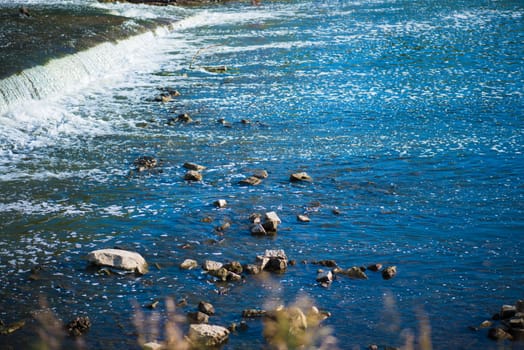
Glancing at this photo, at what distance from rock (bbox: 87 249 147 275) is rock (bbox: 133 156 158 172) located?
145 inches

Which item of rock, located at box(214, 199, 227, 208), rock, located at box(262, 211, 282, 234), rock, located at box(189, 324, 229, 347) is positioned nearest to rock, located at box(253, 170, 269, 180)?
rock, located at box(214, 199, 227, 208)

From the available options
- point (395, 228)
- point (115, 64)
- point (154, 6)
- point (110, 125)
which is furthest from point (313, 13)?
point (395, 228)

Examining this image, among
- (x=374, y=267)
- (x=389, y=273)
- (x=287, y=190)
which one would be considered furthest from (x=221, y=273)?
(x=287, y=190)

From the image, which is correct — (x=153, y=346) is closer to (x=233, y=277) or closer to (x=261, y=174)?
(x=233, y=277)

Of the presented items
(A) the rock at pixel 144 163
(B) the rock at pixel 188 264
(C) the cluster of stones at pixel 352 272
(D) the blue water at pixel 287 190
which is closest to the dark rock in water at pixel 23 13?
(D) the blue water at pixel 287 190

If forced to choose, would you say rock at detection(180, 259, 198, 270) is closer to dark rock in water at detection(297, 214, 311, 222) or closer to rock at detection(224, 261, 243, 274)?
rock at detection(224, 261, 243, 274)

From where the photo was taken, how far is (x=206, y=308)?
21.8 feet

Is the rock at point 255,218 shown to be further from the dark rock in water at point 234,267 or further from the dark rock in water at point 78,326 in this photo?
the dark rock in water at point 78,326

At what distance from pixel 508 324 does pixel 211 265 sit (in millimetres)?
2890

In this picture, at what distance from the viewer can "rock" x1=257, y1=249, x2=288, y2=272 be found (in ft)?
25.0

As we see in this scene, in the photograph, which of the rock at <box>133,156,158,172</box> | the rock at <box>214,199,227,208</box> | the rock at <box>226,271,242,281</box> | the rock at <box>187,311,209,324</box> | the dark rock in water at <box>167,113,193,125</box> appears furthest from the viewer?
the dark rock in water at <box>167,113,193,125</box>

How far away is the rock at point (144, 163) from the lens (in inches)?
456

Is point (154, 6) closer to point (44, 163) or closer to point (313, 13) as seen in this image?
point (313, 13)

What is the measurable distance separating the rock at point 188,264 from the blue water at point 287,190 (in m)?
0.09
